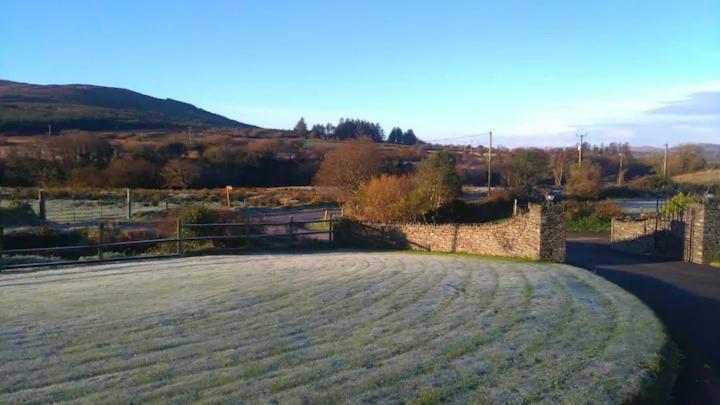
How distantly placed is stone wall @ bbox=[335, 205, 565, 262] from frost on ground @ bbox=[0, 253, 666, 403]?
13.3 ft

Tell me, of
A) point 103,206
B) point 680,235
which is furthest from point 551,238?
point 103,206

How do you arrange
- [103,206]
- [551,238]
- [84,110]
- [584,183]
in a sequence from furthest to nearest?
[84,110] → [584,183] → [103,206] → [551,238]

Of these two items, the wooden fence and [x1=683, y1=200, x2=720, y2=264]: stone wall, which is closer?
the wooden fence

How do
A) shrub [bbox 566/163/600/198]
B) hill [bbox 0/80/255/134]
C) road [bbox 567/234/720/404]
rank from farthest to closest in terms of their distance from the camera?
hill [bbox 0/80/255/134]
shrub [bbox 566/163/600/198]
road [bbox 567/234/720/404]

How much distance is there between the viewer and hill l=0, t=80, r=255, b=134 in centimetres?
9581

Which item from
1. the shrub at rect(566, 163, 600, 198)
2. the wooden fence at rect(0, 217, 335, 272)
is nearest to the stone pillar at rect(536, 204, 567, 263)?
the wooden fence at rect(0, 217, 335, 272)

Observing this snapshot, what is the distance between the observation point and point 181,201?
145ft

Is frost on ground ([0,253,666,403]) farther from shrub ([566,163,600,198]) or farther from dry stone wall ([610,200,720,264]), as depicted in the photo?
shrub ([566,163,600,198])

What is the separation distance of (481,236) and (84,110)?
376 feet

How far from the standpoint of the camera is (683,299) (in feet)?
41.0

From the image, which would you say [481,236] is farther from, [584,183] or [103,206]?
→ [584,183]

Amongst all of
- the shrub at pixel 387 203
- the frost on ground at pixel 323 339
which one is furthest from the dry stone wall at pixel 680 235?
the shrub at pixel 387 203

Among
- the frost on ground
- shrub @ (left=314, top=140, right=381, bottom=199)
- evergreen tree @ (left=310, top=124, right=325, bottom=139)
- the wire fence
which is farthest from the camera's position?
evergreen tree @ (left=310, top=124, right=325, bottom=139)

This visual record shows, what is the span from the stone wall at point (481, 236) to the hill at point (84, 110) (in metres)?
80.5
